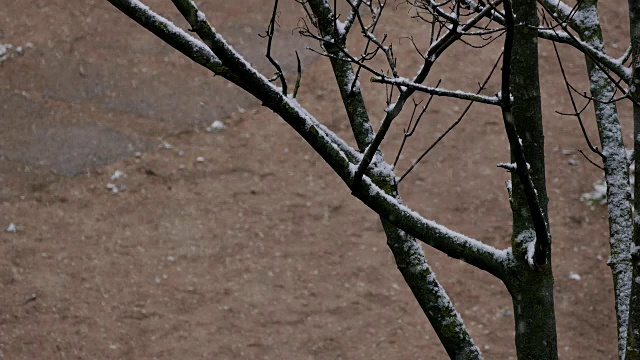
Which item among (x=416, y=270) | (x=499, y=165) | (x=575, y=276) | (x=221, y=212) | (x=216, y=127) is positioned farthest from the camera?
(x=216, y=127)

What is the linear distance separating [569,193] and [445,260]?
1694 mm

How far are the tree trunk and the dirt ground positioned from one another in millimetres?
3543

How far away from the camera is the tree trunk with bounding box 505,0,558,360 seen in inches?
117

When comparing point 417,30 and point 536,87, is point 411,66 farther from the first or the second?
point 536,87

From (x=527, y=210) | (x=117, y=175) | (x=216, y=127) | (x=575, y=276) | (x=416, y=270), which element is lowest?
(x=416, y=270)

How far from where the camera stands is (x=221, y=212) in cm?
797

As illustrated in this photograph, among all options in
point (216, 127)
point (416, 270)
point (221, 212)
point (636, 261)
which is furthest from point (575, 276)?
point (636, 261)

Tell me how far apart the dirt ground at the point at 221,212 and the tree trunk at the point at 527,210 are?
3543mm

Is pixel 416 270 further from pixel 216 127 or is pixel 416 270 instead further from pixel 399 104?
pixel 216 127

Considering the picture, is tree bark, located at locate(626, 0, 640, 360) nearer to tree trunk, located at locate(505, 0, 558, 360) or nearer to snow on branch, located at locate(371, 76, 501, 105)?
tree trunk, located at locate(505, 0, 558, 360)

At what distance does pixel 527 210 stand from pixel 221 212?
526cm

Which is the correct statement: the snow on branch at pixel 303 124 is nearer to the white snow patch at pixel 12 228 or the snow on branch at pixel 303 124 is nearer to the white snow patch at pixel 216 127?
the white snow patch at pixel 12 228

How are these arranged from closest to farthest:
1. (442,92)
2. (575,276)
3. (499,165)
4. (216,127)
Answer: (442,92), (499,165), (575,276), (216,127)

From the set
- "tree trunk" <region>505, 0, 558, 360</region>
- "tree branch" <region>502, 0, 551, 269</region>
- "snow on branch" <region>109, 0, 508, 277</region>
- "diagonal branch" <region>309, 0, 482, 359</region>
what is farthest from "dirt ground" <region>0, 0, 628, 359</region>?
"tree branch" <region>502, 0, 551, 269</region>
